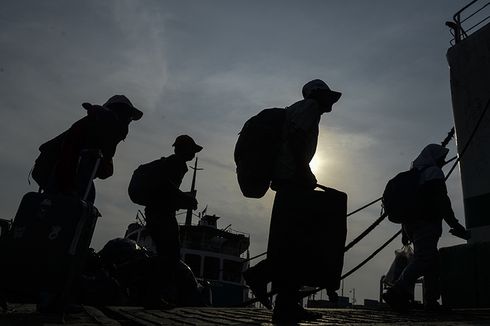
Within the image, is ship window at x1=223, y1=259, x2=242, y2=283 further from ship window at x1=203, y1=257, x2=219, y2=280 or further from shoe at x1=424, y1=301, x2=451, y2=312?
shoe at x1=424, y1=301, x2=451, y2=312

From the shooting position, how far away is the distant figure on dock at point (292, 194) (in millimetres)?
2803

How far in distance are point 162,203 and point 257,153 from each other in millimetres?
1488

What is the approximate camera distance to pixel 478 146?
7316 millimetres

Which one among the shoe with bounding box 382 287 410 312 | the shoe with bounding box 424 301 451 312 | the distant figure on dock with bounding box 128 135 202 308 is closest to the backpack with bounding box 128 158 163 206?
the distant figure on dock with bounding box 128 135 202 308

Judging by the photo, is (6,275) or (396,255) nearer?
(6,275)

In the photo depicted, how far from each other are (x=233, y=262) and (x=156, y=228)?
2313cm

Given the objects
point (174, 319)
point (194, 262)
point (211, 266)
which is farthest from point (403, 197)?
point (211, 266)

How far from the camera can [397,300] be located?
4.25m

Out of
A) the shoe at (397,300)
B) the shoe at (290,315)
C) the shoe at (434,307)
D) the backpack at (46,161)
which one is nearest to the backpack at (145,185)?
the backpack at (46,161)

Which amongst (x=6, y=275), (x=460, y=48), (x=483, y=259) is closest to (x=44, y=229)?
(x=6, y=275)

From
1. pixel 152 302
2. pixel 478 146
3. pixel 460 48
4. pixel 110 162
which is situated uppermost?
pixel 460 48

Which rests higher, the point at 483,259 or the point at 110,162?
the point at 110,162

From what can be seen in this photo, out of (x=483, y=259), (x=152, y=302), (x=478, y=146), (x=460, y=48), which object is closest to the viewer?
(x=152, y=302)

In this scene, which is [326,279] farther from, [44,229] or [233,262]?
[233,262]
